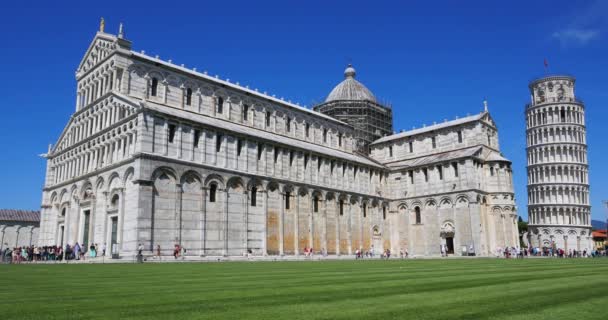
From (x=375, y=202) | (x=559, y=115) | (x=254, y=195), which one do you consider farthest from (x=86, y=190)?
(x=559, y=115)

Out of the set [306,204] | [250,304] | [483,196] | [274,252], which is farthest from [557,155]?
[250,304]

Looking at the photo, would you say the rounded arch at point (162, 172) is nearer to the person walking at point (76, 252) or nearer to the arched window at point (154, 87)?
the person walking at point (76, 252)

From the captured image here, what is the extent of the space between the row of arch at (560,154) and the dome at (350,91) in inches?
1211

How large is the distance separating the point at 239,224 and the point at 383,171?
2499 centimetres

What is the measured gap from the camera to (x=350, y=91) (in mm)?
68188

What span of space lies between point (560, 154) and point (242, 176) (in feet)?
194

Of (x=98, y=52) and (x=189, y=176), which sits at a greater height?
(x=98, y=52)

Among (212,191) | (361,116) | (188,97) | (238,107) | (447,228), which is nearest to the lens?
(212,191)

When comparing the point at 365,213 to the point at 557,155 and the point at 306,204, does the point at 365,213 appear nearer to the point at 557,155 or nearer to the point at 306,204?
the point at 306,204

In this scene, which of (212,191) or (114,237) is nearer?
(114,237)

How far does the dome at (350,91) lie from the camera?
221 ft

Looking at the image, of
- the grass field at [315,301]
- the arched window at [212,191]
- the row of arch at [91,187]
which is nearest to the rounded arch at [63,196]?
the row of arch at [91,187]

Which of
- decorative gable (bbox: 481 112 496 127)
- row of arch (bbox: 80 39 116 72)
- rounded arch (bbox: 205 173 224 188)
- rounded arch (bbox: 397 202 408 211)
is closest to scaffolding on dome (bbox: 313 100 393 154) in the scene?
rounded arch (bbox: 397 202 408 211)

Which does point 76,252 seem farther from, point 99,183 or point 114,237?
point 99,183
